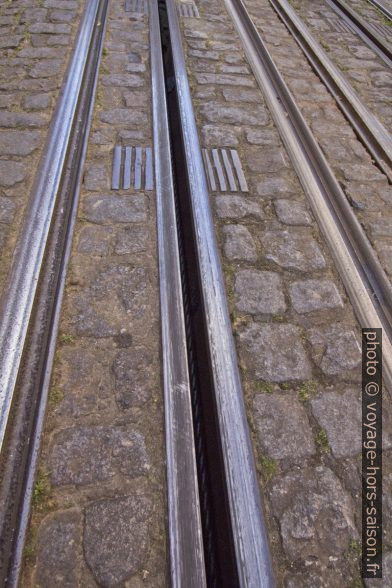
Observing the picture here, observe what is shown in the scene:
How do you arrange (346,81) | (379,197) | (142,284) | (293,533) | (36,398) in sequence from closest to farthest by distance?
(293,533), (36,398), (142,284), (379,197), (346,81)

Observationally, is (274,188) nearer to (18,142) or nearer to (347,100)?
(347,100)

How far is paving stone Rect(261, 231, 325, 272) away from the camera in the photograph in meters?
2.19

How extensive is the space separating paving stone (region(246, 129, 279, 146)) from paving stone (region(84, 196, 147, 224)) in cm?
103

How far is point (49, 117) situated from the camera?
113 inches

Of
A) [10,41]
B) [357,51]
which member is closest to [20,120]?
[10,41]

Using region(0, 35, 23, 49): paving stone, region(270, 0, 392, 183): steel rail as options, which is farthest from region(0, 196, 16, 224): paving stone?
region(270, 0, 392, 183): steel rail

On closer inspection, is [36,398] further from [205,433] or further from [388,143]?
[388,143]

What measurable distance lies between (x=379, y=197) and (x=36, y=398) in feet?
7.47

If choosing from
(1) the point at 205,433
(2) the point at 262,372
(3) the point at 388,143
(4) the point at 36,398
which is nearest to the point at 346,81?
(3) the point at 388,143

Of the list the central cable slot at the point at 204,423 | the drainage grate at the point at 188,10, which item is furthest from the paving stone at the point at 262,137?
the drainage grate at the point at 188,10

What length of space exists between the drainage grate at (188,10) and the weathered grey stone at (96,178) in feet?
9.74

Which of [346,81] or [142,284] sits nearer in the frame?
[142,284]

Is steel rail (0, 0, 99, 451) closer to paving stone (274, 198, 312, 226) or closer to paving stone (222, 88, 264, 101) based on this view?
paving stone (222, 88, 264, 101)

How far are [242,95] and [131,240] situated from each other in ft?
6.33
